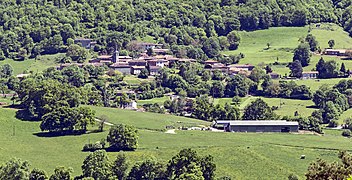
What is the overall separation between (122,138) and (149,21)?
78715mm

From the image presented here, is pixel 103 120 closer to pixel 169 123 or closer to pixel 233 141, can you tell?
pixel 169 123

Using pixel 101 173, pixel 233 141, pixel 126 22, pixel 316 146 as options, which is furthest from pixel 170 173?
pixel 126 22

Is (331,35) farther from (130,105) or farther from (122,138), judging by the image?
(122,138)

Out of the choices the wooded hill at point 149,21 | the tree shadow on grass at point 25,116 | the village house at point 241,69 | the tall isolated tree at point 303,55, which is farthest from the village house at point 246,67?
the tree shadow on grass at point 25,116

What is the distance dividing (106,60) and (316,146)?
5629 cm

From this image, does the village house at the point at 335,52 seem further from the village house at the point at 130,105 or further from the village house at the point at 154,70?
the village house at the point at 130,105

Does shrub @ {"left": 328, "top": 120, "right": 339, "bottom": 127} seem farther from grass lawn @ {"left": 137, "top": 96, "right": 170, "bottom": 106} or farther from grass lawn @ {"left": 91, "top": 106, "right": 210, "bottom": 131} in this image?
grass lawn @ {"left": 137, "top": 96, "right": 170, "bottom": 106}

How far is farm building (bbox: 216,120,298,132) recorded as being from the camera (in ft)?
322

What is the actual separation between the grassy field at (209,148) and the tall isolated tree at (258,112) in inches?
391

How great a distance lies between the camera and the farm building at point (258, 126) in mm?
98106

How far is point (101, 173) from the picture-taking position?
74.8 meters

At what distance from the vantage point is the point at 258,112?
106312 millimetres

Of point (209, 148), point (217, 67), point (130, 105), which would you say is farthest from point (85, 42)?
point (209, 148)

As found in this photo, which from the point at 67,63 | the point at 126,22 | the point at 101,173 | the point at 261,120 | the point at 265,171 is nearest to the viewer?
the point at 101,173
